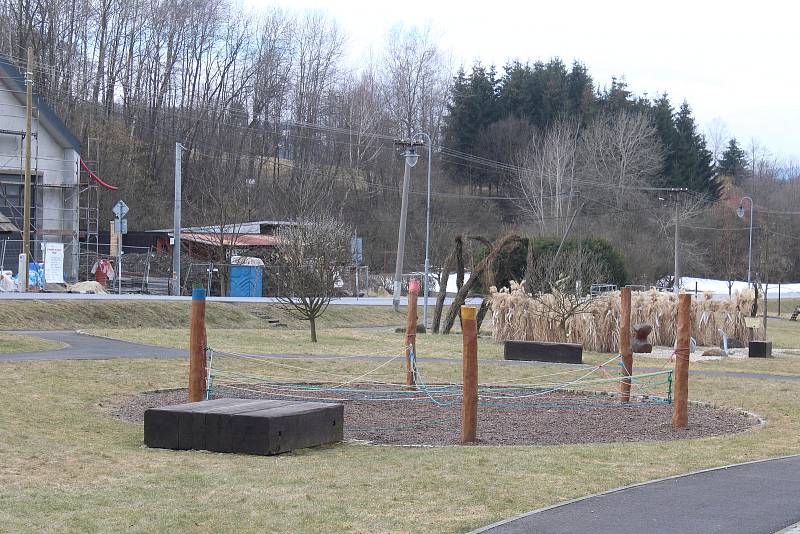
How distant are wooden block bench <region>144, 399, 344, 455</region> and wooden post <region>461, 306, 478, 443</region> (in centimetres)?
163

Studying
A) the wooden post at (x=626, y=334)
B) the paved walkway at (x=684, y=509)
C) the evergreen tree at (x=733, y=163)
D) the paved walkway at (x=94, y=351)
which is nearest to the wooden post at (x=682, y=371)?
the wooden post at (x=626, y=334)

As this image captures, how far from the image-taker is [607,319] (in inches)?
1119

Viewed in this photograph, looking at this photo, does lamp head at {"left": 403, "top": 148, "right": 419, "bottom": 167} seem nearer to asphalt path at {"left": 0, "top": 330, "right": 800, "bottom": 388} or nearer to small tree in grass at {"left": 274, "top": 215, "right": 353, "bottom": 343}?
small tree in grass at {"left": 274, "top": 215, "right": 353, "bottom": 343}

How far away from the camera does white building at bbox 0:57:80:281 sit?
50344 mm

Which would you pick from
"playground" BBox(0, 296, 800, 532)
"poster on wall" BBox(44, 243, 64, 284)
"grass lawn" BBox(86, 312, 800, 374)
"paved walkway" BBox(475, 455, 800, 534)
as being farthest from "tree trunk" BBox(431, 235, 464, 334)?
"paved walkway" BBox(475, 455, 800, 534)

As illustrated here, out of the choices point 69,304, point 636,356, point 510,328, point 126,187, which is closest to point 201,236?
point 126,187

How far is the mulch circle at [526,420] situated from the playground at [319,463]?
0.06 metres

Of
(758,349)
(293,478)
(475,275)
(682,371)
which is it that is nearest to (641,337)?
(682,371)

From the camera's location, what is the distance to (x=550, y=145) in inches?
3238

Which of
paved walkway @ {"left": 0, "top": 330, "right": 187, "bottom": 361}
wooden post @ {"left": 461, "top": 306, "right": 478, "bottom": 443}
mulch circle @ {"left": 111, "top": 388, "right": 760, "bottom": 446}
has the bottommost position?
mulch circle @ {"left": 111, "top": 388, "right": 760, "bottom": 446}

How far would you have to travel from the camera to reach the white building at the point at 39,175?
165 feet

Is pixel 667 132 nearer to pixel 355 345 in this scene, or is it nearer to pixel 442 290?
pixel 442 290

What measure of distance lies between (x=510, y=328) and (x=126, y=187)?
150 feet

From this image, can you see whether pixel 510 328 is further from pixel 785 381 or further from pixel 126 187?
pixel 126 187
